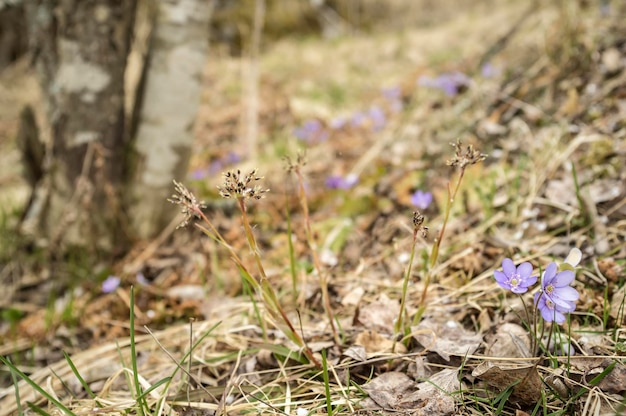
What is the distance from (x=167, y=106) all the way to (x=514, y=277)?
6.34 ft

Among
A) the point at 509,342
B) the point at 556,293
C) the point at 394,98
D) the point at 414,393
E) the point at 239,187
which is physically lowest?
the point at 414,393

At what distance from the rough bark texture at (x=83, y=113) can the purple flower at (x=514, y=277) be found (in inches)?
77.1

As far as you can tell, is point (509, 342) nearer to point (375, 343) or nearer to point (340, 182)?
point (375, 343)

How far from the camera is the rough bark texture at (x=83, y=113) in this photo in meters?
2.28

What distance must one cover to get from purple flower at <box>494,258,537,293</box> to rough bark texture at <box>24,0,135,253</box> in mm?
1959

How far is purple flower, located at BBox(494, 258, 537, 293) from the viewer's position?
1167 mm

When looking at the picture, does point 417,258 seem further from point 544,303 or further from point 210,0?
point 210,0

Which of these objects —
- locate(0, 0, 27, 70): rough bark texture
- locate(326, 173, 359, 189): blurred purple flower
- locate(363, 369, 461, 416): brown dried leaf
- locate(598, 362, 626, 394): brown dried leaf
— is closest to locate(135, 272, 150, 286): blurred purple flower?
locate(326, 173, 359, 189): blurred purple flower

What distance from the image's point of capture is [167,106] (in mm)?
2443

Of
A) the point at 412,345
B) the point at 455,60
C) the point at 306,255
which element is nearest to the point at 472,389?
the point at 412,345

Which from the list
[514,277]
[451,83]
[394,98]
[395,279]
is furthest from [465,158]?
[394,98]

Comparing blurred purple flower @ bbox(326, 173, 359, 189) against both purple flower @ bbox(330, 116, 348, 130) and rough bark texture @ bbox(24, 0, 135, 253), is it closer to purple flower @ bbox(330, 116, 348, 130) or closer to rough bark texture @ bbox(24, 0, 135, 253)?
rough bark texture @ bbox(24, 0, 135, 253)

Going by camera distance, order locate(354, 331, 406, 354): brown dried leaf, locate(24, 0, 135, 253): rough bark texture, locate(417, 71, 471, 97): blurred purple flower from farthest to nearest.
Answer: locate(417, 71, 471, 97): blurred purple flower → locate(24, 0, 135, 253): rough bark texture → locate(354, 331, 406, 354): brown dried leaf

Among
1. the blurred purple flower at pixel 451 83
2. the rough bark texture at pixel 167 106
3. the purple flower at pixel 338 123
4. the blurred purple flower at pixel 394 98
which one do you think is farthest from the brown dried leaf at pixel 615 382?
the blurred purple flower at pixel 394 98
